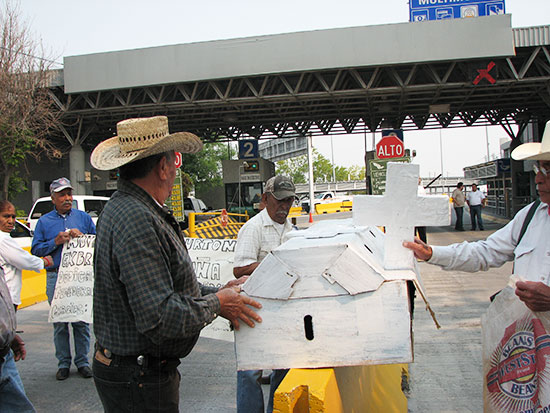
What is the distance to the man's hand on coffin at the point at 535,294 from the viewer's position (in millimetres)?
2371

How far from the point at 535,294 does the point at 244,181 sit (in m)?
24.5

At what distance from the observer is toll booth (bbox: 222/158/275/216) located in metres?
26.5

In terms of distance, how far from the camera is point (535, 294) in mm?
2387

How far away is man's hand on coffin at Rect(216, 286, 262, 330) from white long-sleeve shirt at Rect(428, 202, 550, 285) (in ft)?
4.20

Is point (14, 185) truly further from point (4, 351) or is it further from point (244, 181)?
point (4, 351)

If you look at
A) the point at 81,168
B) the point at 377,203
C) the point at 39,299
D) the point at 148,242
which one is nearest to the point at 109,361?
the point at 148,242

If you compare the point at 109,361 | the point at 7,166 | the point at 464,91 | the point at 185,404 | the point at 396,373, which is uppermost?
the point at 464,91

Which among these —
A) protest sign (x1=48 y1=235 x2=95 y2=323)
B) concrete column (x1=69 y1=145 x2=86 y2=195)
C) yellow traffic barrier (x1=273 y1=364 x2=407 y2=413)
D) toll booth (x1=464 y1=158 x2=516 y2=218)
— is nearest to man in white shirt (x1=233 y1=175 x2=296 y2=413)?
yellow traffic barrier (x1=273 y1=364 x2=407 y2=413)

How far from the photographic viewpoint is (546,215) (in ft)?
8.96

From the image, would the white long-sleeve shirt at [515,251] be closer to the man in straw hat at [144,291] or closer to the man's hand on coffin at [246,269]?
the man's hand on coffin at [246,269]

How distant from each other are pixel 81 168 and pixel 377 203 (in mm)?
24310

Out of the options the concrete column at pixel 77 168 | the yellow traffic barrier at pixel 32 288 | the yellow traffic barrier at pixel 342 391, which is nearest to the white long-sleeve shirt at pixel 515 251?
the yellow traffic barrier at pixel 342 391

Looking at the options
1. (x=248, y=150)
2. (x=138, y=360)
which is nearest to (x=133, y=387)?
(x=138, y=360)

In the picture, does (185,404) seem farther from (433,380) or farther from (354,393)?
(433,380)
